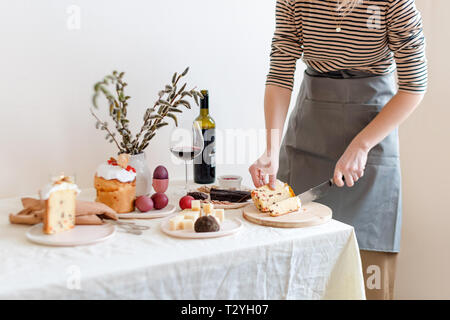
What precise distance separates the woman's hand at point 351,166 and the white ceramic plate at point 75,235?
564 millimetres

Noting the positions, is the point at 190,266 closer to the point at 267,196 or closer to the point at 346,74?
the point at 267,196

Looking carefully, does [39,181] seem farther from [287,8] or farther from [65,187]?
[287,8]

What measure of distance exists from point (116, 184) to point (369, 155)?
73 cm

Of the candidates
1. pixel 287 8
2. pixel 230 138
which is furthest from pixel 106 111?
pixel 287 8

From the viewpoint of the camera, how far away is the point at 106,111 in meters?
1.60

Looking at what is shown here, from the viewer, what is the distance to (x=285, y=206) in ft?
3.88

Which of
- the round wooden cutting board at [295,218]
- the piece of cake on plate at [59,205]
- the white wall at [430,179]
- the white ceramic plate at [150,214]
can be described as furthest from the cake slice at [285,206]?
the white wall at [430,179]

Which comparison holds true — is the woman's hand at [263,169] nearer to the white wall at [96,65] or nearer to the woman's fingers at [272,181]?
the woman's fingers at [272,181]

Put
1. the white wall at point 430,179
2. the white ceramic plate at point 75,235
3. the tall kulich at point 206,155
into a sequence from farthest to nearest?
the white wall at point 430,179 < the tall kulich at point 206,155 < the white ceramic plate at point 75,235

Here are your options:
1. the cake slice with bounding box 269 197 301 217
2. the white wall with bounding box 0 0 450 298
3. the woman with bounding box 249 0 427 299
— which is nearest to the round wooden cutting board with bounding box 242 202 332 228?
the cake slice with bounding box 269 197 301 217

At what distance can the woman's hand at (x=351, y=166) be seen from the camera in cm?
120

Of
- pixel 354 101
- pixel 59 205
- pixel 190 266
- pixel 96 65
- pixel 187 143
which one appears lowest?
pixel 190 266

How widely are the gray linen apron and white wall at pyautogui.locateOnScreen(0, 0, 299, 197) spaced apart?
417 millimetres

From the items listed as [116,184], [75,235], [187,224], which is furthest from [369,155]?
[75,235]
